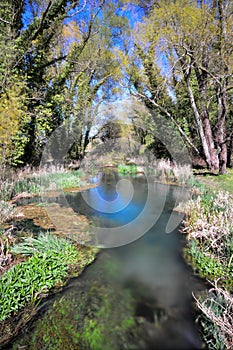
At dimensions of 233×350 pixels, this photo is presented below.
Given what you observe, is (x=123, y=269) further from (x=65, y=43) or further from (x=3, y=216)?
(x=65, y=43)

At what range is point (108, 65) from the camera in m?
15.7

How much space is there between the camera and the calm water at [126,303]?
220 cm

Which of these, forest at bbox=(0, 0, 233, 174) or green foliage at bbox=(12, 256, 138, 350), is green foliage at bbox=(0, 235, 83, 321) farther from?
forest at bbox=(0, 0, 233, 174)

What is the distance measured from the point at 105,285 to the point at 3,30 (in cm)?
1082

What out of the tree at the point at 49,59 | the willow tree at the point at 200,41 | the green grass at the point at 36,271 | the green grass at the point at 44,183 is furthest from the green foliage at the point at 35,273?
the willow tree at the point at 200,41

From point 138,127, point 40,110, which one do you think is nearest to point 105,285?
point 40,110

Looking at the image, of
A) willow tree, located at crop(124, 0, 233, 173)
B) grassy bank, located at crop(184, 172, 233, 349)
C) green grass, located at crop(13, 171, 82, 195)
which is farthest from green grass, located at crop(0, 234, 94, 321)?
willow tree, located at crop(124, 0, 233, 173)

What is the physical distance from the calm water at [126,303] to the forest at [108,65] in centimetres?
521

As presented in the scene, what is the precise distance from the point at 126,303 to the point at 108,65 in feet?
53.9

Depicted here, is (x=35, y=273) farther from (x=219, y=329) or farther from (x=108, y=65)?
(x=108, y=65)

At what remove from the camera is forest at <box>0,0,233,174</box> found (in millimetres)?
8938

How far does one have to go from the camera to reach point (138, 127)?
813 inches

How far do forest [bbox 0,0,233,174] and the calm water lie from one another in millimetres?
5211

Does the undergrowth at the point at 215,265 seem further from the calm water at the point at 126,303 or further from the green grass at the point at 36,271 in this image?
the green grass at the point at 36,271
